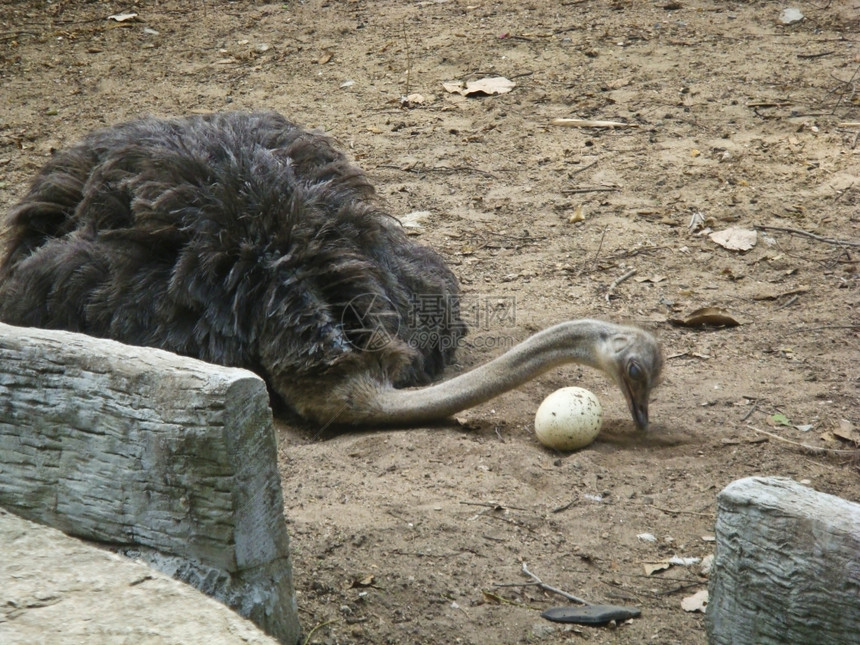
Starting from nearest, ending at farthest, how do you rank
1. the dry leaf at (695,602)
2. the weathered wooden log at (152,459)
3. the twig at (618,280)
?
the weathered wooden log at (152,459)
the dry leaf at (695,602)
the twig at (618,280)

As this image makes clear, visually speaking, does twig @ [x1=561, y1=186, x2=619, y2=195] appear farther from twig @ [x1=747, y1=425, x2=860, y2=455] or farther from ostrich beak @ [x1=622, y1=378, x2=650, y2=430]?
twig @ [x1=747, y1=425, x2=860, y2=455]

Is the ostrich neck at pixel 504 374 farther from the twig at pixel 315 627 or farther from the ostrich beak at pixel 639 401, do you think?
the twig at pixel 315 627

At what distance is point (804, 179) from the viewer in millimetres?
6320

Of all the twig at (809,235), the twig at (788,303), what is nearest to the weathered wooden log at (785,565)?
the twig at (788,303)

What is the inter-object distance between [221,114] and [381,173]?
1.78 m

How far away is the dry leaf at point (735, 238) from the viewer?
5.76 meters

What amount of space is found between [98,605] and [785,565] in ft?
4.44

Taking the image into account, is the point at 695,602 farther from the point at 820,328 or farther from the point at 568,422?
the point at 820,328

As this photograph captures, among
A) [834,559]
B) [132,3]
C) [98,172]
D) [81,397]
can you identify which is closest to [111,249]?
[98,172]

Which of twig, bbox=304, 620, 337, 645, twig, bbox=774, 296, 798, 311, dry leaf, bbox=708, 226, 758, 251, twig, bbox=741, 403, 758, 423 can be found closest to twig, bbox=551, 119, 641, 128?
dry leaf, bbox=708, 226, 758, 251

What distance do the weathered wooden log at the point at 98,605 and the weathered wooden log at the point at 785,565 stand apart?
39.7 inches

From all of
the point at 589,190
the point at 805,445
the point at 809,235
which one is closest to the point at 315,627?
the point at 805,445

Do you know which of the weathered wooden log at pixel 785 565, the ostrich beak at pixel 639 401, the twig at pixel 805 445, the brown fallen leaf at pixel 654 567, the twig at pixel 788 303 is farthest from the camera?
the twig at pixel 788 303

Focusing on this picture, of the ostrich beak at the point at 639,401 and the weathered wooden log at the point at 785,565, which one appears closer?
the weathered wooden log at the point at 785,565
